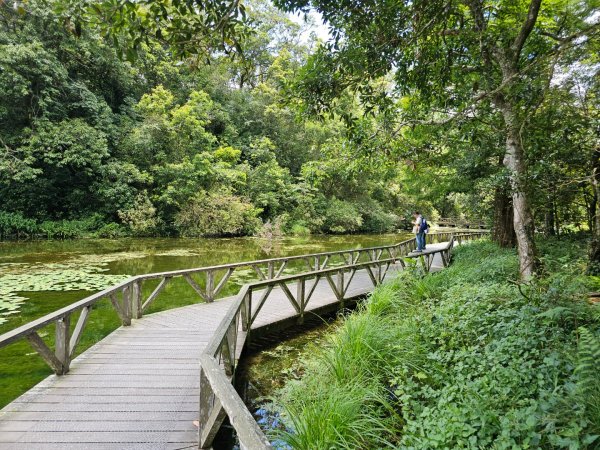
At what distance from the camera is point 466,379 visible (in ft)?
11.4

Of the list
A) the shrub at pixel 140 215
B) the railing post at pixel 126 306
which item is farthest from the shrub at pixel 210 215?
the railing post at pixel 126 306

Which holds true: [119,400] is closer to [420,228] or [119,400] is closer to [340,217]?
[420,228]

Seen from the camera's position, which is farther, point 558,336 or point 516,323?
point 516,323

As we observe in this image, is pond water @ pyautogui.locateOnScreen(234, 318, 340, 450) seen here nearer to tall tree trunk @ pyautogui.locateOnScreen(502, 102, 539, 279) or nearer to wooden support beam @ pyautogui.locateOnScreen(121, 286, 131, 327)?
wooden support beam @ pyautogui.locateOnScreen(121, 286, 131, 327)

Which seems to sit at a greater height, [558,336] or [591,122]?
[591,122]

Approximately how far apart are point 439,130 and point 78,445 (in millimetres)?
9177

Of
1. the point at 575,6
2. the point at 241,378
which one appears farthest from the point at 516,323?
the point at 575,6

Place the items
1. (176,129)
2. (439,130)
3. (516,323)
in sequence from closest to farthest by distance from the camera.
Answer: (516,323) → (439,130) → (176,129)

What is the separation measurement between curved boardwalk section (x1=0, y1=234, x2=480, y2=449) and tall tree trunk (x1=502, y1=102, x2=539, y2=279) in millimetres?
5132

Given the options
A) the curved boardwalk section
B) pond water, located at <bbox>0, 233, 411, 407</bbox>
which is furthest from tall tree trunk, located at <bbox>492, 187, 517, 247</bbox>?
the curved boardwalk section

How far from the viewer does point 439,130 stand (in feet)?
Answer: 29.8

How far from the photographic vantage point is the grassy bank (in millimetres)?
2424

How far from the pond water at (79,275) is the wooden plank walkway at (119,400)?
4.51ft

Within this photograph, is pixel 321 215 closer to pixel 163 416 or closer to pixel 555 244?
pixel 555 244
